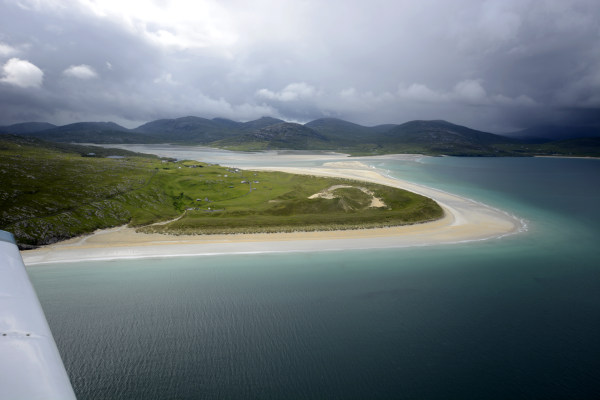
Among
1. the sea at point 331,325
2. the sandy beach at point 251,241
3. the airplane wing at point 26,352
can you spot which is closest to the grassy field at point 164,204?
the sandy beach at point 251,241

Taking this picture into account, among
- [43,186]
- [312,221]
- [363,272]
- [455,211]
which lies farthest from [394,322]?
[43,186]

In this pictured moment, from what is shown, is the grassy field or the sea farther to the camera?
the grassy field

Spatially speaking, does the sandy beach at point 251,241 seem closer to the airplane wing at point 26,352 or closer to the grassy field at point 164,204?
the grassy field at point 164,204

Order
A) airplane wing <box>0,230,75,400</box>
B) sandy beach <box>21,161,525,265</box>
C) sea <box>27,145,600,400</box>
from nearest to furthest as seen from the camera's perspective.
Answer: airplane wing <box>0,230,75,400</box> → sea <box>27,145,600,400</box> → sandy beach <box>21,161,525,265</box>

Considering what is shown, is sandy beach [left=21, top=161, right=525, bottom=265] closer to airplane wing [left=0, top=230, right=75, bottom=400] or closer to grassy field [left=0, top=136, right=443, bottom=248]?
grassy field [left=0, top=136, right=443, bottom=248]

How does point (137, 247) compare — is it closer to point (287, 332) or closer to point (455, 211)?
point (287, 332)

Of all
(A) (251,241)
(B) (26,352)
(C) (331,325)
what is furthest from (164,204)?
(B) (26,352)

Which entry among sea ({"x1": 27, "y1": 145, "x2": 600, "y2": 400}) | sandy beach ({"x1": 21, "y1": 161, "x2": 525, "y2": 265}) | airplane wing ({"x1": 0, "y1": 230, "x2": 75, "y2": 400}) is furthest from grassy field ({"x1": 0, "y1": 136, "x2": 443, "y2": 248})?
airplane wing ({"x1": 0, "y1": 230, "x2": 75, "y2": 400})
